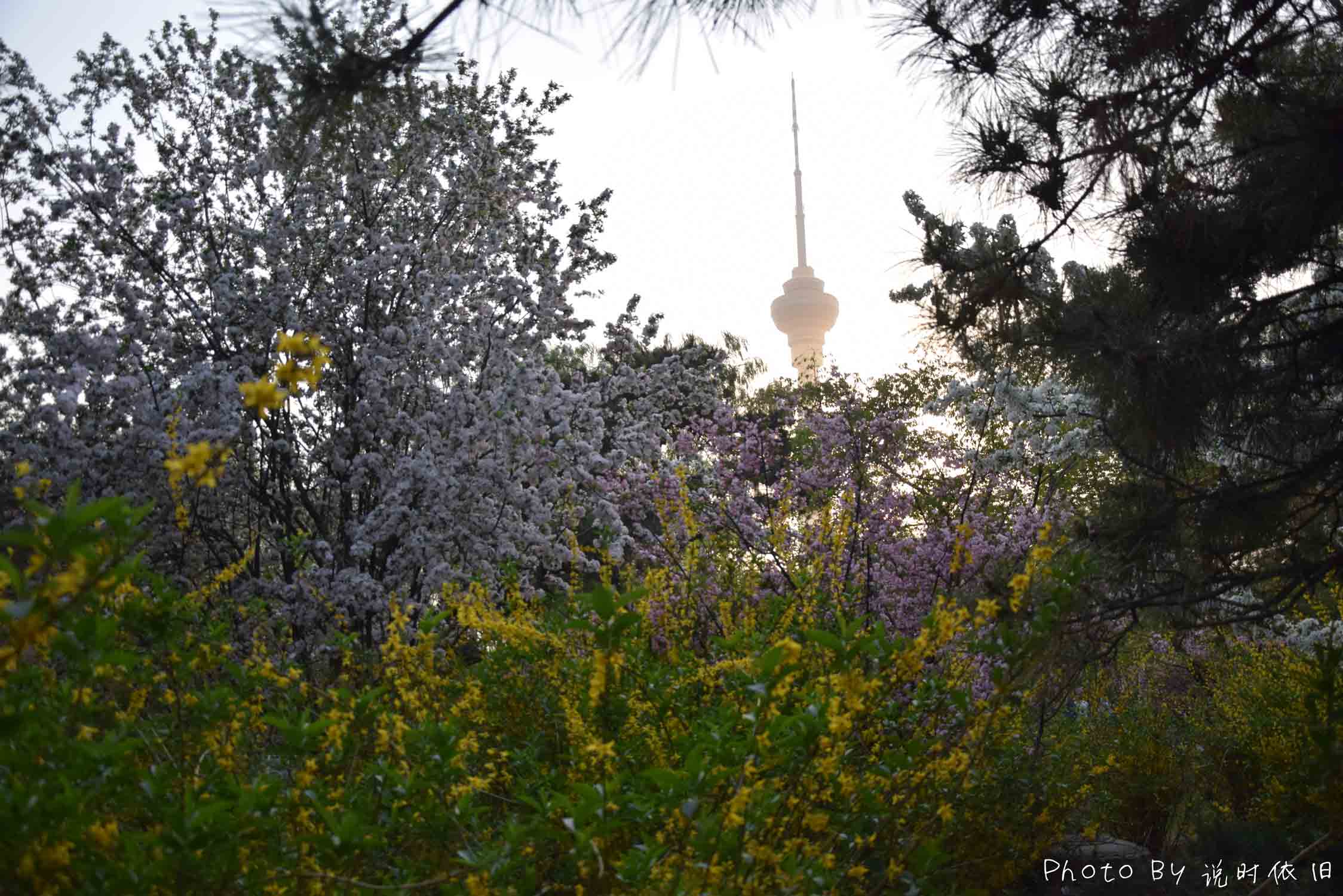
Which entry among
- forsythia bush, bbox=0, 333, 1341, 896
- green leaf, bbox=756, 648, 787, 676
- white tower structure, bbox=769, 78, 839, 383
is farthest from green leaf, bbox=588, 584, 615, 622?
white tower structure, bbox=769, 78, 839, 383

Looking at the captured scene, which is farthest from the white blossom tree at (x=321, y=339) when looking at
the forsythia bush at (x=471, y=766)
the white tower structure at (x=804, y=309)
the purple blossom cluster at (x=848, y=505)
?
the white tower structure at (x=804, y=309)

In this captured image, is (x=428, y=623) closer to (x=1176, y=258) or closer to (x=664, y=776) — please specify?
(x=664, y=776)

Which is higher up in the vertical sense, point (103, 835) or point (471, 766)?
point (471, 766)

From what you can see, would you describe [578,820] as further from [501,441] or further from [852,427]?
[852,427]

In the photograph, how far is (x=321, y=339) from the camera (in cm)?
708

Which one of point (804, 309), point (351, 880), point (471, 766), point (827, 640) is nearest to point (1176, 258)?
point (827, 640)

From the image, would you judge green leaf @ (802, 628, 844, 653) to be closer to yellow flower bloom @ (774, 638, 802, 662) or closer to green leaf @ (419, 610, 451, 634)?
yellow flower bloom @ (774, 638, 802, 662)

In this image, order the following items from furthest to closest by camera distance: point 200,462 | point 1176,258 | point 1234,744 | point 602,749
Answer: point 1234,744
point 1176,258
point 602,749
point 200,462

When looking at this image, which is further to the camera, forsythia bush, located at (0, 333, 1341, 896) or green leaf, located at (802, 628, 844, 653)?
green leaf, located at (802, 628, 844, 653)

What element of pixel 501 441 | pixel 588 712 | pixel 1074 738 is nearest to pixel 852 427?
pixel 501 441

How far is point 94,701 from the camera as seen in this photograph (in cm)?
261

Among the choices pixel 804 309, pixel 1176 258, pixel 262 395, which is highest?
pixel 804 309

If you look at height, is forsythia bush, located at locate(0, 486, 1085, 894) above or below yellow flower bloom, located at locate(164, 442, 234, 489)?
below

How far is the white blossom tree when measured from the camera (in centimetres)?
648
